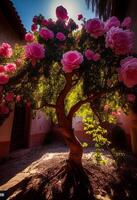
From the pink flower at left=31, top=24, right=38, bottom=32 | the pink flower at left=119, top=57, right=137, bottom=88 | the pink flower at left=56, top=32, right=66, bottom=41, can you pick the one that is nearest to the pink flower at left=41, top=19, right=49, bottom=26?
the pink flower at left=31, top=24, right=38, bottom=32

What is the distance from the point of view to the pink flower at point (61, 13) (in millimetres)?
3375

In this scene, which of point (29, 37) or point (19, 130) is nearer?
point (29, 37)

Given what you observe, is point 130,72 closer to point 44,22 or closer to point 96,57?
point 96,57

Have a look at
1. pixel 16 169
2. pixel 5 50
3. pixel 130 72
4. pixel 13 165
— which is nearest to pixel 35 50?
pixel 5 50

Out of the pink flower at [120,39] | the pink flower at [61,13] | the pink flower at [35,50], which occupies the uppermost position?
the pink flower at [61,13]

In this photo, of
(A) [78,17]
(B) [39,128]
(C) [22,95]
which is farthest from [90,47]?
(B) [39,128]

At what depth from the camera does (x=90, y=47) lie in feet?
11.1

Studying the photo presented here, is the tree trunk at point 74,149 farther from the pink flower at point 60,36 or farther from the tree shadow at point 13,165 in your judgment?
the pink flower at point 60,36

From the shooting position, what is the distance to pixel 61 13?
11.2 feet

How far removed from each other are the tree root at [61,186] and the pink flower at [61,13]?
2.99m

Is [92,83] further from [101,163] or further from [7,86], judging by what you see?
[101,163]

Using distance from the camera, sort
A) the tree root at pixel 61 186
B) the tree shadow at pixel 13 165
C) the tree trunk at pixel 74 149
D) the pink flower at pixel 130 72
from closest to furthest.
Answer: the pink flower at pixel 130 72 < the tree root at pixel 61 186 < the tree trunk at pixel 74 149 < the tree shadow at pixel 13 165

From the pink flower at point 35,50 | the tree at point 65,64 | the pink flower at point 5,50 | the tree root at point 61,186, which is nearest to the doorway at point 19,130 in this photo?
the tree at point 65,64

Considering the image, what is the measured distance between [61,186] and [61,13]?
3193mm
